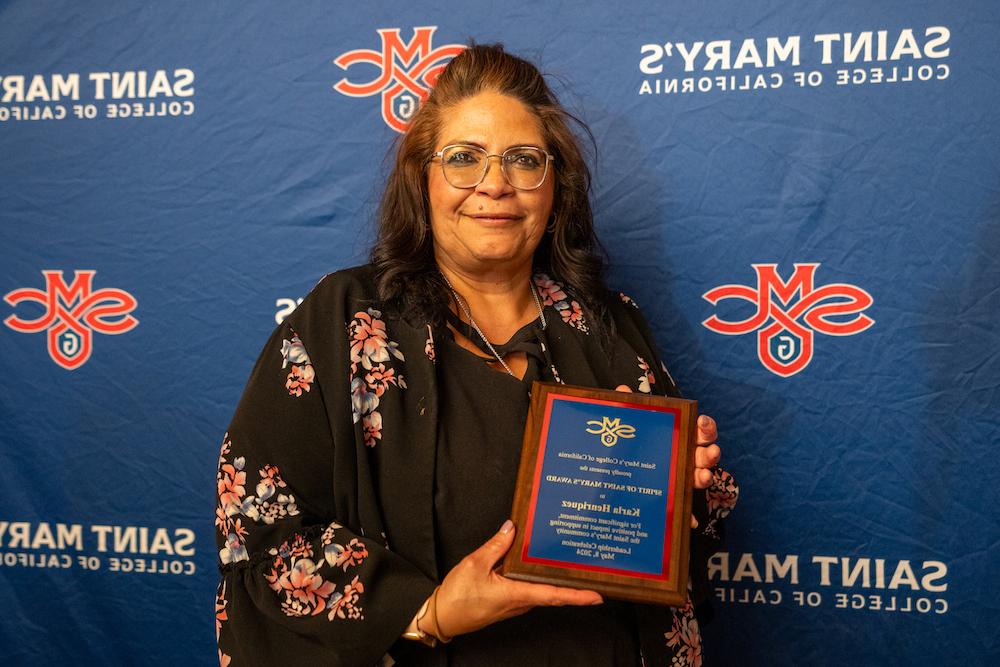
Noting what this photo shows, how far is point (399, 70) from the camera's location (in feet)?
5.29


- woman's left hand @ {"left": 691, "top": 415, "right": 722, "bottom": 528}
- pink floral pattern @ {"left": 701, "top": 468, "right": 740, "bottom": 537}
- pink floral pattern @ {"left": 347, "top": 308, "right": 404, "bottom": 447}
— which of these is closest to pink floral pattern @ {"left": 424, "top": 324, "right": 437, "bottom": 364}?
pink floral pattern @ {"left": 347, "top": 308, "right": 404, "bottom": 447}

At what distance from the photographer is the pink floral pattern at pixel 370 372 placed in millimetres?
1047

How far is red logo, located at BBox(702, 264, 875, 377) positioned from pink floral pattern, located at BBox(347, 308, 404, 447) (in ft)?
2.31

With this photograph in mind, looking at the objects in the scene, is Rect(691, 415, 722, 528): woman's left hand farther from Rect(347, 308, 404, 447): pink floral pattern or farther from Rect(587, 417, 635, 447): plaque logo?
Rect(347, 308, 404, 447): pink floral pattern

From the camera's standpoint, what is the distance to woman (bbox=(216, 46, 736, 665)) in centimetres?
100

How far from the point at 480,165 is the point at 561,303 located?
251 millimetres

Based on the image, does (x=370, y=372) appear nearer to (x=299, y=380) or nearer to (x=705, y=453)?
(x=299, y=380)

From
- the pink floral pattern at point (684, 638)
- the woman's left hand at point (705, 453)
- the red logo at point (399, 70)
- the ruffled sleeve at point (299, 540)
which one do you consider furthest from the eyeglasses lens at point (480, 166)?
the pink floral pattern at point (684, 638)

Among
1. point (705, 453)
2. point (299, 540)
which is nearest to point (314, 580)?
point (299, 540)

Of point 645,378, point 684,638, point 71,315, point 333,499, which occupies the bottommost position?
point 684,638

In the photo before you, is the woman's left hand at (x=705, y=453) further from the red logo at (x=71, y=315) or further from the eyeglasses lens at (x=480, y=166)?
the red logo at (x=71, y=315)

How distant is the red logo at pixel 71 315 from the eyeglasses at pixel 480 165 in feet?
2.93

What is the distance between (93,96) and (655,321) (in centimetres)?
119

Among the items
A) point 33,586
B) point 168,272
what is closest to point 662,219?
point 168,272
